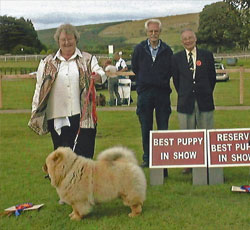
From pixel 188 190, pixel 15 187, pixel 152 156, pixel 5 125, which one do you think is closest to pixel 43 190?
pixel 15 187

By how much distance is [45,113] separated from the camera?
594cm

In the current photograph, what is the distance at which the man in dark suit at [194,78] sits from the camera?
7.04 m

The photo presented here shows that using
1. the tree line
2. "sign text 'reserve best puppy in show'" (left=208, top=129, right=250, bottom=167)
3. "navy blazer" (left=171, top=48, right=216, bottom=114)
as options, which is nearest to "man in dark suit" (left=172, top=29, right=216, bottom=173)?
"navy blazer" (left=171, top=48, right=216, bottom=114)

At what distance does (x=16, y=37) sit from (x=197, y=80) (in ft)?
251

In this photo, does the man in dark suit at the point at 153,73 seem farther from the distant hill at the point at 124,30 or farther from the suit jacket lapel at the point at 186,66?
the distant hill at the point at 124,30

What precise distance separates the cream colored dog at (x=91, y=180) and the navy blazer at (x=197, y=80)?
2129 mm

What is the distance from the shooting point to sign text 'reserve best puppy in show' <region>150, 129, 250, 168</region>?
22.7 ft

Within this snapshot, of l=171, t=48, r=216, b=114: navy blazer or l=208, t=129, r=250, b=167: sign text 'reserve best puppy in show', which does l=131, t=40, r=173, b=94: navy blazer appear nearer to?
l=171, t=48, r=216, b=114: navy blazer

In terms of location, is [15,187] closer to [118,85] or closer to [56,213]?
[56,213]

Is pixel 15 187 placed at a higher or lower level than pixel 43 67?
lower

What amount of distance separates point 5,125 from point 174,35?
301 ft

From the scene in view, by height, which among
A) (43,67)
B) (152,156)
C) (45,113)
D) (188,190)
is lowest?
(188,190)

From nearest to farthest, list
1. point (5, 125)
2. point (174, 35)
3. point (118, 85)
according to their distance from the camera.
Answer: point (5, 125)
point (118, 85)
point (174, 35)

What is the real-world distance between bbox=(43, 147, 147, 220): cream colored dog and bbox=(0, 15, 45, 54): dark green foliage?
2838 inches
